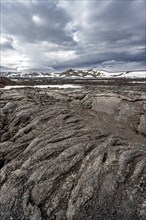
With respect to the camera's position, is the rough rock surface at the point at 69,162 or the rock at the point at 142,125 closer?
the rough rock surface at the point at 69,162

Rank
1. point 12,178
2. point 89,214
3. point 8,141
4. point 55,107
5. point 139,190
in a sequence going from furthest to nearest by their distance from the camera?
point 55,107 < point 8,141 < point 12,178 < point 139,190 < point 89,214

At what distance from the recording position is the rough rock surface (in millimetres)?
11938

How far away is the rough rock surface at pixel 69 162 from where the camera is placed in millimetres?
11938

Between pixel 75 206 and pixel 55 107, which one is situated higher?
pixel 55 107

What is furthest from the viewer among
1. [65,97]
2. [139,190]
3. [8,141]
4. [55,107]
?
[65,97]

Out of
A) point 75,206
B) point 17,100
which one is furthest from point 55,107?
point 75,206

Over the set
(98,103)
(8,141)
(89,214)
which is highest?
(98,103)

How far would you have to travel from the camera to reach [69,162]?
1381 centimetres

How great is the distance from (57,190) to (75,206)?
124 centimetres

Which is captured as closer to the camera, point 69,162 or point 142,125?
point 69,162

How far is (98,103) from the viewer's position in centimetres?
2078

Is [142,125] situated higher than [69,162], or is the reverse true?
[142,125]

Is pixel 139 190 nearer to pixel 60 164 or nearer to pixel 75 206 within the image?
pixel 75 206

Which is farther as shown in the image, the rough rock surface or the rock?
the rock
